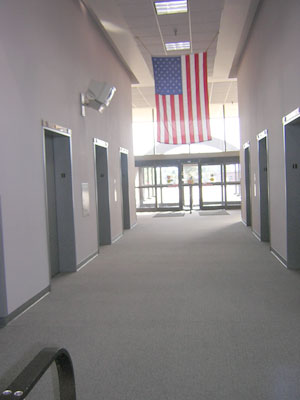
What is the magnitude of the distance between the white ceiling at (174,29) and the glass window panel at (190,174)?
539 cm

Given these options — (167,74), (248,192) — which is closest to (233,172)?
(248,192)

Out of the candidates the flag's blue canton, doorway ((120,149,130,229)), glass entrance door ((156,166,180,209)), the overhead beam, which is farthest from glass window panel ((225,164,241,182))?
the flag's blue canton

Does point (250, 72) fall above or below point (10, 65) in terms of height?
above

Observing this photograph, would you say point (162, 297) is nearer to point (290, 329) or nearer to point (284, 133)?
point (290, 329)

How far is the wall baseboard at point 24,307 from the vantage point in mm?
3945

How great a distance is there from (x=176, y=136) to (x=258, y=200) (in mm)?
2733

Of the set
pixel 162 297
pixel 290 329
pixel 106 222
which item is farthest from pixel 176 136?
pixel 290 329

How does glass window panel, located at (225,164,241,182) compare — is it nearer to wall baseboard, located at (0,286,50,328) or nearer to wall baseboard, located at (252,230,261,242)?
wall baseboard, located at (252,230,261,242)

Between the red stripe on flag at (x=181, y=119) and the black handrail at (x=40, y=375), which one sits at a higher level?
the red stripe on flag at (x=181, y=119)

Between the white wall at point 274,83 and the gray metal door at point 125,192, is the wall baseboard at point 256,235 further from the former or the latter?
the gray metal door at point 125,192

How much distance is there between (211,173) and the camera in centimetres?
1642

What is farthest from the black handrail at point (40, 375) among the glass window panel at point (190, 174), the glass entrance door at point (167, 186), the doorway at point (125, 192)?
the glass window panel at point (190, 174)

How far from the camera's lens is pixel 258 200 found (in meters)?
8.56

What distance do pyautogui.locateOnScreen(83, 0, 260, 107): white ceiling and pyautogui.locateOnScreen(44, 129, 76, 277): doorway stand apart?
2654 millimetres
